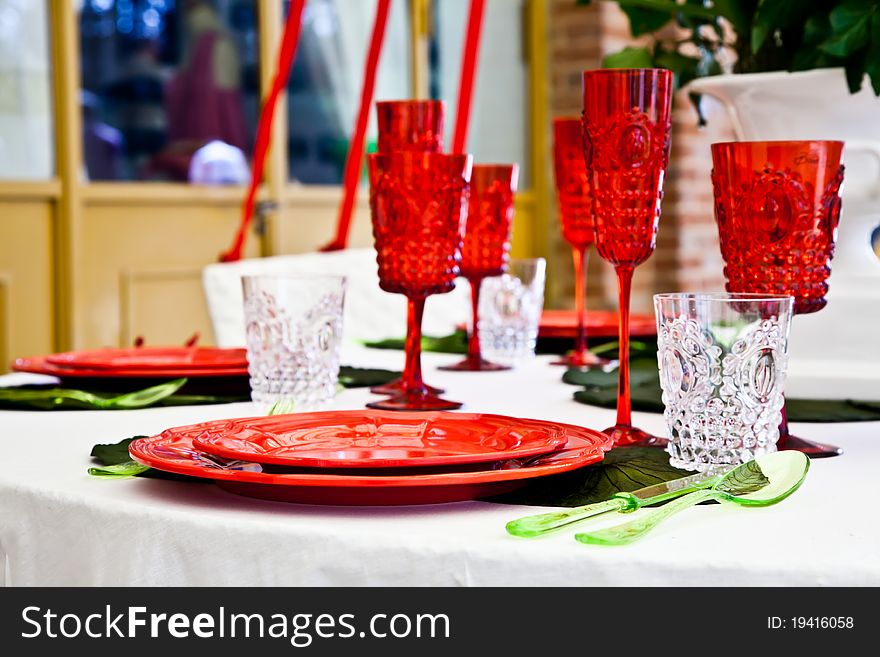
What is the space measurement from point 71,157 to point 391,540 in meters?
2.75

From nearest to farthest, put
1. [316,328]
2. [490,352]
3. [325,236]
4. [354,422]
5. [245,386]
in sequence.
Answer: [354,422] < [316,328] < [245,386] < [490,352] < [325,236]

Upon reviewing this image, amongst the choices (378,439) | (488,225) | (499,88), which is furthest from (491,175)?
(499,88)

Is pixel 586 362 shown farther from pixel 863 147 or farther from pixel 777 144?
pixel 777 144

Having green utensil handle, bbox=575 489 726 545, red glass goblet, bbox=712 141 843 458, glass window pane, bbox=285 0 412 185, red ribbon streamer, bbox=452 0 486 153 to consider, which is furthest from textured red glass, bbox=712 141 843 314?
glass window pane, bbox=285 0 412 185

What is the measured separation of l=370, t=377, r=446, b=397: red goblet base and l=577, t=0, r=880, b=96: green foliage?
39 cm

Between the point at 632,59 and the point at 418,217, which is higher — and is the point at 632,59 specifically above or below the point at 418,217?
above

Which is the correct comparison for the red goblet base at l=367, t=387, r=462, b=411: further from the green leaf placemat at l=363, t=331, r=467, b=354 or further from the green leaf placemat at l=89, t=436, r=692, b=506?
the green leaf placemat at l=363, t=331, r=467, b=354

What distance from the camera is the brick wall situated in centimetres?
439

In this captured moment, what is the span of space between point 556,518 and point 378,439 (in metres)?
0.19

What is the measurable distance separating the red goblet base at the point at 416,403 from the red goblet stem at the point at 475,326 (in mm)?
283

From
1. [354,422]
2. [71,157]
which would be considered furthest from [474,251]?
[71,157]

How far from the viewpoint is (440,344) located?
1.48 meters
